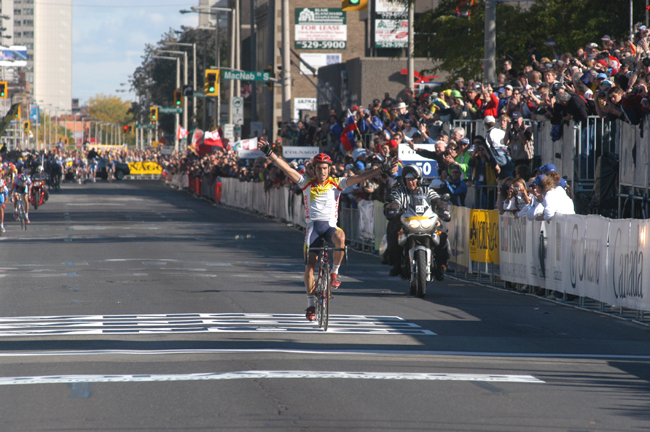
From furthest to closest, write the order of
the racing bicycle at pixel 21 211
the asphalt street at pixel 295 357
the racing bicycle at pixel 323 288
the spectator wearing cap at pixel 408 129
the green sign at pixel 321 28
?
the green sign at pixel 321 28
the racing bicycle at pixel 21 211
the spectator wearing cap at pixel 408 129
the racing bicycle at pixel 323 288
the asphalt street at pixel 295 357

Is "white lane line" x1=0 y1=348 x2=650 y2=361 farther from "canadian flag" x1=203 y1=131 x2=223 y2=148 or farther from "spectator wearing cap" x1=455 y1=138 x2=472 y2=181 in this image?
"canadian flag" x1=203 y1=131 x2=223 y2=148

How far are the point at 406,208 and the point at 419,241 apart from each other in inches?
22.8

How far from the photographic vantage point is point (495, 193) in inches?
781

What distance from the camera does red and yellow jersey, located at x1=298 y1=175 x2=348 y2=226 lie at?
39.0 feet

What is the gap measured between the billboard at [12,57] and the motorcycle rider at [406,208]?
70534 mm

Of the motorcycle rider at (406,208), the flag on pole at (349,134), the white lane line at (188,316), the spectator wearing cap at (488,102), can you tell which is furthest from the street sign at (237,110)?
the white lane line at (188,316)

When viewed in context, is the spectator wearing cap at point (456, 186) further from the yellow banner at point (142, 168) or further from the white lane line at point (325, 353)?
the yellow banner at point (142, 168)

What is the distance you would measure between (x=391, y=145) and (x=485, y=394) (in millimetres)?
15870

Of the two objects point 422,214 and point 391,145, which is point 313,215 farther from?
point 391,145

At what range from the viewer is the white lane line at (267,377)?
8.20 metres

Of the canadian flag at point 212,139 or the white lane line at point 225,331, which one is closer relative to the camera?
the white lane line at point 225,331

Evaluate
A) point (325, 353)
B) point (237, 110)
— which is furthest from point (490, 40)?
point (237, 110)

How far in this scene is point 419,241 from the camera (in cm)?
1502

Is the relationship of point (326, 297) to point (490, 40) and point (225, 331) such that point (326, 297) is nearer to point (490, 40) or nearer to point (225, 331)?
point (225, 331)
